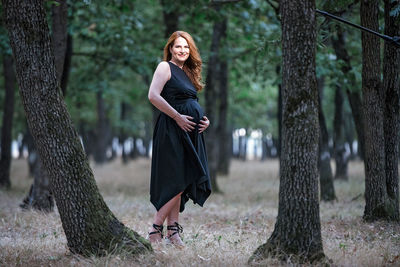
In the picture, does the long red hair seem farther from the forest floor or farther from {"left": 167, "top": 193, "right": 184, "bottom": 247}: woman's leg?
the forest floor

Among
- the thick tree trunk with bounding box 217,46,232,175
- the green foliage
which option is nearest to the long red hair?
the green foliage

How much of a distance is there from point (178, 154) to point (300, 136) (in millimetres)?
1449

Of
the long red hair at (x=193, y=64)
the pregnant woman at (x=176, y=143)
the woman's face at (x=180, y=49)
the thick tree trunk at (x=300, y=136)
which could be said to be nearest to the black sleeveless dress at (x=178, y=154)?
the pregnant woman at (x=176, y=143)

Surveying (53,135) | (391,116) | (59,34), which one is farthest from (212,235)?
(59,34)

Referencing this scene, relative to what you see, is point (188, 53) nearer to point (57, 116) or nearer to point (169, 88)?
point (169, 88)

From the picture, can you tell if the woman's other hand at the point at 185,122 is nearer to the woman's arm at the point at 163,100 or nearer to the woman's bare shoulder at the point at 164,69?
the woman's arm at the point at 163,100

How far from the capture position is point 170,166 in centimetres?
505

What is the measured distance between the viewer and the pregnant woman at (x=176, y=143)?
5039 mm

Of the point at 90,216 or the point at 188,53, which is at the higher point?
the point at 188,53

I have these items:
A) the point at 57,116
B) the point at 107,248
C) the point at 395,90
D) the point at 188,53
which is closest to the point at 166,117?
the point at 188,53

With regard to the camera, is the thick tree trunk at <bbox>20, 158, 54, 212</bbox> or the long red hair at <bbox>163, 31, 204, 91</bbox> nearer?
the long red hair at <bbox>163, 31, 204, 91</bbox>

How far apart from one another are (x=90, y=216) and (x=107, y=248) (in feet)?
1.14

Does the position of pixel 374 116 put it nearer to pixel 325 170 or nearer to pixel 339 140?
pixel 325 170

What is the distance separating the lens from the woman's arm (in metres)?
4.98
